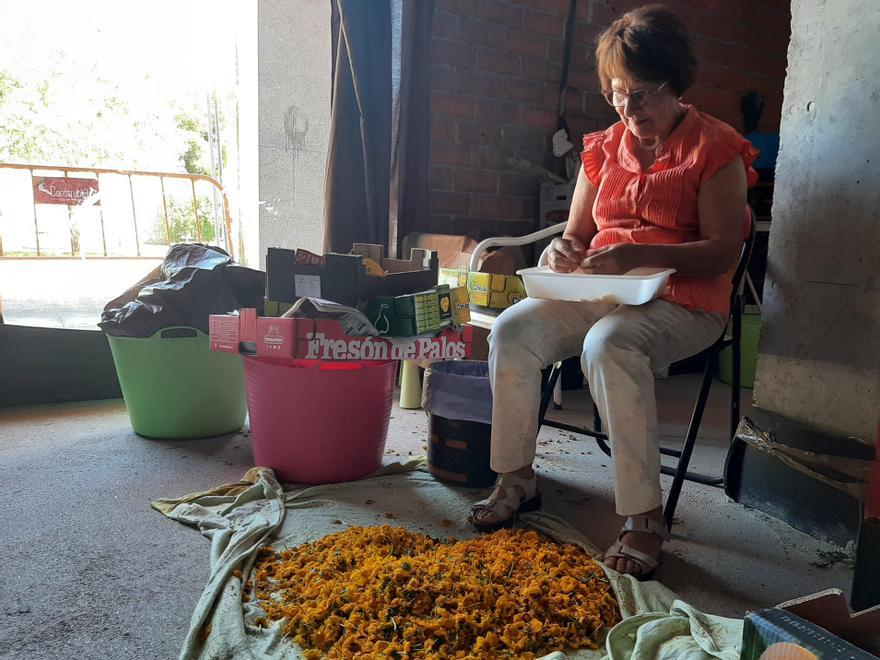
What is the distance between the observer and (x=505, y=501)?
1.64m

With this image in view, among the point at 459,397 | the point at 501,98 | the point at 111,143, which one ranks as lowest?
the point at 459,397

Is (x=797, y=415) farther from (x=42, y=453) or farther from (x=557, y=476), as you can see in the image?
(x=42, y=453)

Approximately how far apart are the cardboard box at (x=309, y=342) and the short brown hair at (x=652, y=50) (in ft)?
2.74

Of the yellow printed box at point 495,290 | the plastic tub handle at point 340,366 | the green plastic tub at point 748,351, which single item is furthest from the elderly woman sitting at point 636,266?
the green plastic tub at point 748,351

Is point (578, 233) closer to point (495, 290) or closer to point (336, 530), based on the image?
point (495, 290)

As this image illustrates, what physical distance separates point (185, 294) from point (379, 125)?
1.25 m

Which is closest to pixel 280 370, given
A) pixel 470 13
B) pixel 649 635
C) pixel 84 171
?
pixel 649 635

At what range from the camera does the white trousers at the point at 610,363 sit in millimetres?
1412

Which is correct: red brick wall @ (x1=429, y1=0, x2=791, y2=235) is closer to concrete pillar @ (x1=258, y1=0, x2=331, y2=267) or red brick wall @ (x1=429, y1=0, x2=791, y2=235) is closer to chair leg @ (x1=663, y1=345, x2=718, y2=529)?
concrete pillar @ (x1=258, y1=0, x2=331, y2=267)

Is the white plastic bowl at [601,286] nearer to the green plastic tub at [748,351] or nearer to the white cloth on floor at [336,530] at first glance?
the white cloth on floor at [336,530]

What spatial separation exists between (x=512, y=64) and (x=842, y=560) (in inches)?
99.0

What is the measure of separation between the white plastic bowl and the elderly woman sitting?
5cm

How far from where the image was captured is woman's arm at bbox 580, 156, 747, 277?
4.86 feet

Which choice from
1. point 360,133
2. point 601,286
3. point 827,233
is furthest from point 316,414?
point 360,133
